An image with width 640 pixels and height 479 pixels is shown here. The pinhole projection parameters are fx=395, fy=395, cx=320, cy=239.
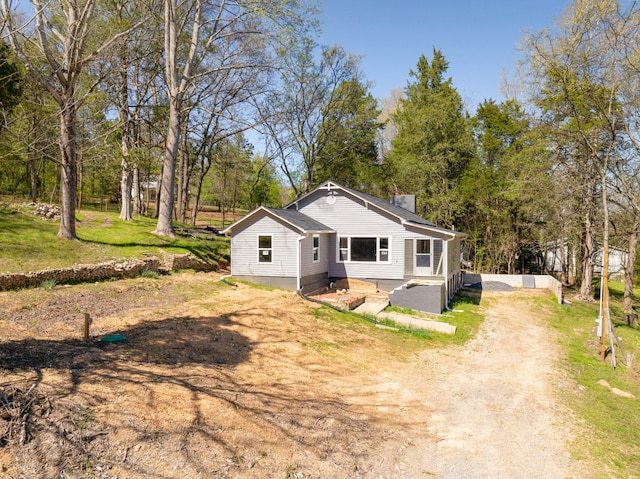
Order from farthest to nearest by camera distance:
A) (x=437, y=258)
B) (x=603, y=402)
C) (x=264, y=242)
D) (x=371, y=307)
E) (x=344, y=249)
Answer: (x=344, y=249) → (x=437, y=258) → (x=264, y=242) → (x=371, y=307) → (x=603, y=402)

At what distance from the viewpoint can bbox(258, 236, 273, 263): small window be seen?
18203 mm

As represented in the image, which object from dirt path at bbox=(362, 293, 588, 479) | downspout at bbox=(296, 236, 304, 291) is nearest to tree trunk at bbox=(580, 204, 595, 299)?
dirt path at bbox=(362, 293, 588, 479)

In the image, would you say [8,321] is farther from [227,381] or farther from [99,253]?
[99,253]

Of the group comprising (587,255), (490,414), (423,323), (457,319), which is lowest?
(490,414)

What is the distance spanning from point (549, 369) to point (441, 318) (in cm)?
520

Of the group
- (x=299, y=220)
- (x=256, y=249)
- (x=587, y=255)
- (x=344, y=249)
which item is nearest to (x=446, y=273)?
(x=344, y=249)

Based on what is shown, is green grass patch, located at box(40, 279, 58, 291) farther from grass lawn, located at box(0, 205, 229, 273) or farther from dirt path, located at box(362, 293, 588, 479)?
dirt path, located at box(362, 293, 588, 479)

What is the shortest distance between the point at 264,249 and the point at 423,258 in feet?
24.9

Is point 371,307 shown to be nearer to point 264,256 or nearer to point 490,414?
point 264,256

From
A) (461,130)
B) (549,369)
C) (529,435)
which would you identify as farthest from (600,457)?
(461,130)

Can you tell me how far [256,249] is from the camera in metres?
18.3

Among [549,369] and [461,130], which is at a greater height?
[461,130]

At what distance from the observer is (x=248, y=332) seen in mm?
11172

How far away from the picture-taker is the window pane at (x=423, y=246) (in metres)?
19.2
